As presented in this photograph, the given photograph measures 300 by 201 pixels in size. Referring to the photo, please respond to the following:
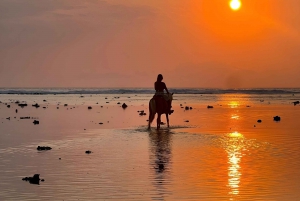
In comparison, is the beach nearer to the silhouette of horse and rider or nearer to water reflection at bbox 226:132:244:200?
water reflection at bbox 226:132:244:200

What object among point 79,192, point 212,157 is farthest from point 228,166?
point 79,192

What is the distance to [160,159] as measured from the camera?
53.1 feet

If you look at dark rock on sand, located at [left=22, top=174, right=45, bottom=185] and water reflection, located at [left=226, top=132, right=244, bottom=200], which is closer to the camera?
water reflection, located at [left=226, top=132, right=244, bottom=200]

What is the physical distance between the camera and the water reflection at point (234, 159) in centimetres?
1230

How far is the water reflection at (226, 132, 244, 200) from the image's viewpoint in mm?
12297

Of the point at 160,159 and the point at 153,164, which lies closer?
the point at 153,164

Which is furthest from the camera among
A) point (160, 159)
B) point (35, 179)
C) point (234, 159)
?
point (160, 159)

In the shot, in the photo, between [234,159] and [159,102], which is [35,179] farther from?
[159,102]

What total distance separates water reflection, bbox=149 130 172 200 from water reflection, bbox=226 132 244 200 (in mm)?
1418

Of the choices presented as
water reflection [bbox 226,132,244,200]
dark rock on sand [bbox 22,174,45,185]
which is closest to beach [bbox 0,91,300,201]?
water reflection [bbox 226,132,244,200]

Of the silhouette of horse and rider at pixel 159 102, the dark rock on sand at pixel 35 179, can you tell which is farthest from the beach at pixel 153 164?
the silhouette of horse and rider at pixel 159 102

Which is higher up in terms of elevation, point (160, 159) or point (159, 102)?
point (159, 102)

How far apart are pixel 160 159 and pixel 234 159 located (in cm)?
206

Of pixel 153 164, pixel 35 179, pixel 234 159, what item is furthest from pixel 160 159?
pixel 35 179
